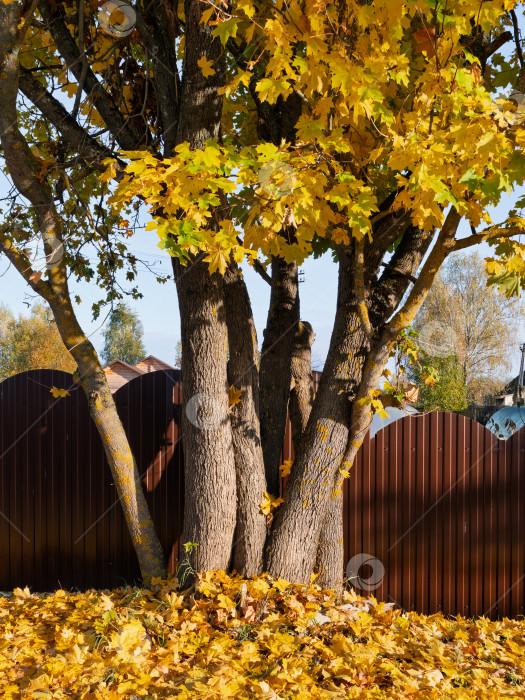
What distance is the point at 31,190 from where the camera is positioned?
14.6 ft

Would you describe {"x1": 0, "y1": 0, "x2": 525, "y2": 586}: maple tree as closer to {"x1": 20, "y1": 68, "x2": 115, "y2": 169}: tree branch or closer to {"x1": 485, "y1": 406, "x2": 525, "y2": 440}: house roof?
{"x1": 20, "y1": 68, "x2": 115, "y2": 169}: tree branch

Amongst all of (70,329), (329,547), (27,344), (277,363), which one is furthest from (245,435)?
(27,344)

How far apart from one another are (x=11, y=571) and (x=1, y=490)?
83 centimetres

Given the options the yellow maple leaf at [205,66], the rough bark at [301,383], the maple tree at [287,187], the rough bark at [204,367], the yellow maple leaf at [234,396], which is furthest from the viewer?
the rough bark at [301,383]

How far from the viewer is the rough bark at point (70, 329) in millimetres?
4383

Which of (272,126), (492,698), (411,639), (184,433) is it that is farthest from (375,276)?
(492,698)

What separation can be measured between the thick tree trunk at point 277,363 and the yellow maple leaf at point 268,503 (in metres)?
0.24

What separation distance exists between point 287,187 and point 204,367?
4.59 feet

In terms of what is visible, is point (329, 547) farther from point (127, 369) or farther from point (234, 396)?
point (127, 369)

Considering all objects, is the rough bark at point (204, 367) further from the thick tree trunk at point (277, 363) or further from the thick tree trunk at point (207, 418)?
the thick tree trunk at point (277, 363)

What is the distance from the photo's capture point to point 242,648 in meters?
3.42

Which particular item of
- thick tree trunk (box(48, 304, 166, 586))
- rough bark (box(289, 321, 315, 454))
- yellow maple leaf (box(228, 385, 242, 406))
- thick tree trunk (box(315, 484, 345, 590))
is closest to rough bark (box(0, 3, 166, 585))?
thick tree trunk (box(48, 304, 166, 586))

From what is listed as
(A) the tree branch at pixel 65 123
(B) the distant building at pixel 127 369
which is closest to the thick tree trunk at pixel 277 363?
(A) the tree branch at pixel 65 123

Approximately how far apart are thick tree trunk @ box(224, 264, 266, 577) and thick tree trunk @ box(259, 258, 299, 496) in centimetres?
44
